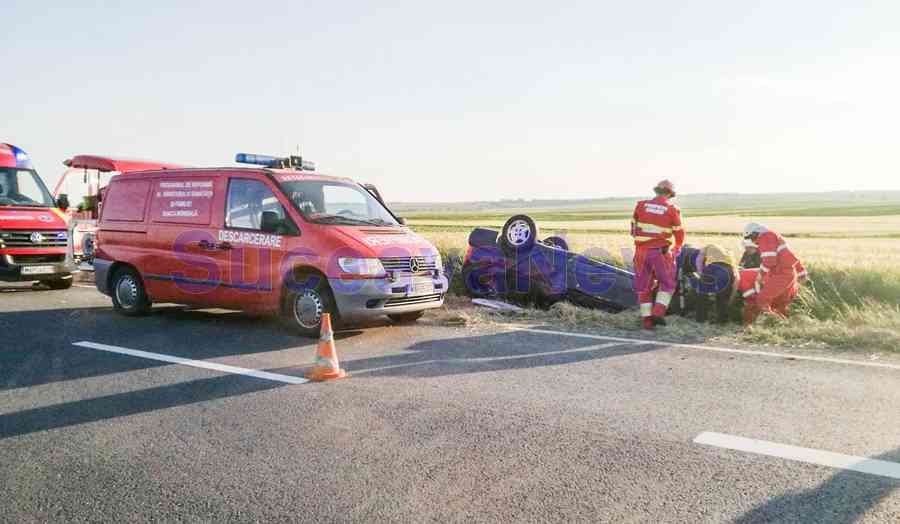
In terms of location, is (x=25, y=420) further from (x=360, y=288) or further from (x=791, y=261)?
(x=791, y=261)

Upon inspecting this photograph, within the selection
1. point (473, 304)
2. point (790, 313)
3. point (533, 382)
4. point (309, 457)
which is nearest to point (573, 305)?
point (473, 304)

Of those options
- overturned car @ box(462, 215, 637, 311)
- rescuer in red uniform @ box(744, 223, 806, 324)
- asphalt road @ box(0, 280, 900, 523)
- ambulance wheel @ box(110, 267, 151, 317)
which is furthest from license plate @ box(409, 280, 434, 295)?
rescuer in red uniform @ box(744, 223, 806, 324)

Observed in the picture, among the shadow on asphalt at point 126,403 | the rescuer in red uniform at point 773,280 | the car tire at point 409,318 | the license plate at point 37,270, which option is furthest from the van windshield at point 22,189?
the rescuer in red uniform at point 773,280

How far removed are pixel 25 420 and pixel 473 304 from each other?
255 inches

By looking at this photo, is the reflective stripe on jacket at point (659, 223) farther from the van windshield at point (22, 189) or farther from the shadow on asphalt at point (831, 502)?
the van windshield at point (22, 189)

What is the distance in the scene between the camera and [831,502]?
3.38m

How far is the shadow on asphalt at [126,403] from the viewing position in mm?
4801

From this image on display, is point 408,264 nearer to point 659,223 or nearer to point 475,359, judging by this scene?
point 475,359

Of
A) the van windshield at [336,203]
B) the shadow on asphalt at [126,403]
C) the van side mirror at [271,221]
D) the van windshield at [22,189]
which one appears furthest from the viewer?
the van windshield at [22,189]

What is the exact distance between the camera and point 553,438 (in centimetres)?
434

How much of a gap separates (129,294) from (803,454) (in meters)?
8.23

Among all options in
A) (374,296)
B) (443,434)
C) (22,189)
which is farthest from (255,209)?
(22,189)

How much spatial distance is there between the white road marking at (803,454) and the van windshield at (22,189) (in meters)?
12.8

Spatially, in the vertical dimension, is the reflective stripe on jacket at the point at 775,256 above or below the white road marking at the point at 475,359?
above
